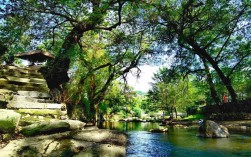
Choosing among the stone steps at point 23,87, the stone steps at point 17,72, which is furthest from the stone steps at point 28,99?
the stone steps at point 17,72

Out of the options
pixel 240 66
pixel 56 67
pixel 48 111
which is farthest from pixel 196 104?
pixel 48 111

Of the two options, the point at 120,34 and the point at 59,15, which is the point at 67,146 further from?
the point at 120,34

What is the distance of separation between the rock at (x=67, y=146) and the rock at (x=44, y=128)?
0.31m

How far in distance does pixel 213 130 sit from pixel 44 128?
15866 mm

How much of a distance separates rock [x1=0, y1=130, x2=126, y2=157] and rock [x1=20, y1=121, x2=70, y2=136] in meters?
0.31

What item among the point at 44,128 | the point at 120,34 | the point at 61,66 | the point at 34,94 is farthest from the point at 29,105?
the point at 120,34

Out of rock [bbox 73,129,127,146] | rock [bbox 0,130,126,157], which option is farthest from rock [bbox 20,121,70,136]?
rock [bbox 73,129,127,146]

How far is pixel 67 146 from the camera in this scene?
7.55m

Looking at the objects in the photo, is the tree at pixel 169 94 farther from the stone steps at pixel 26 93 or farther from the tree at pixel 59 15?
the stone steps at pixel 26 93

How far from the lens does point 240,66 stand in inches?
1261

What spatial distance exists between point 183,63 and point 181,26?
370 inches

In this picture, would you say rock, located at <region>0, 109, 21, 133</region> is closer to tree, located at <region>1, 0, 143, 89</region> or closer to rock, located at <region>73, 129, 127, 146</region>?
rock, located at <region>73, 129, 127, 146</region>

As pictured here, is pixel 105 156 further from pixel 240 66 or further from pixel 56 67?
pixel 240 66

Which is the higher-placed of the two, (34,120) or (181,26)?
(181,26)
